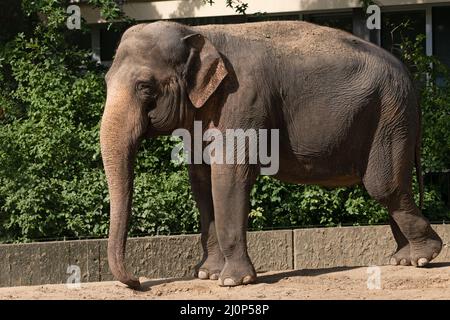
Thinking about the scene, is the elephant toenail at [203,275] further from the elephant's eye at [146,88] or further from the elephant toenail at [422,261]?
the elephant toenail at [422,261]

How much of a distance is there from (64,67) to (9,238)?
2856mm

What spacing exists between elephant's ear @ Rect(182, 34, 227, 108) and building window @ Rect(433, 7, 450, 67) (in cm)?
859

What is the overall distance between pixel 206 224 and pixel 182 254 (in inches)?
60.2

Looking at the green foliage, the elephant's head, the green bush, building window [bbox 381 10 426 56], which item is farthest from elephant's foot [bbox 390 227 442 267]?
building window [bbox 381 10 426 56]

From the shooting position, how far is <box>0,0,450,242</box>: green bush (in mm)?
13984

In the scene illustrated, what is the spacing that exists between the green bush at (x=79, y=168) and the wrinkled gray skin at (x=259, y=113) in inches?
122

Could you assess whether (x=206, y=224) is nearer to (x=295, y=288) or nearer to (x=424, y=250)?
A: (x=295, y=288)

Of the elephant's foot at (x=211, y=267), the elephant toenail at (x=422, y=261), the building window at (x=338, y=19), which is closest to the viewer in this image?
the elephant's foot at (x=211, y=267)

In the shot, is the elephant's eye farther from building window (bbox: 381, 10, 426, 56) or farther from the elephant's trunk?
building window (bbox: 381, 10, 426, 56)

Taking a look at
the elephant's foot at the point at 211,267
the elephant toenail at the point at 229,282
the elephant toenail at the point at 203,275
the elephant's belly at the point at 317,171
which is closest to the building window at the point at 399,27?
the elephant's belly at the point at 317,171

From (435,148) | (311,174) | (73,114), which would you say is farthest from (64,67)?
(311,174)

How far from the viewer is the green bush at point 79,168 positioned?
13984mm

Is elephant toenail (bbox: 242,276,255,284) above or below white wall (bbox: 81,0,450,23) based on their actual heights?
below
